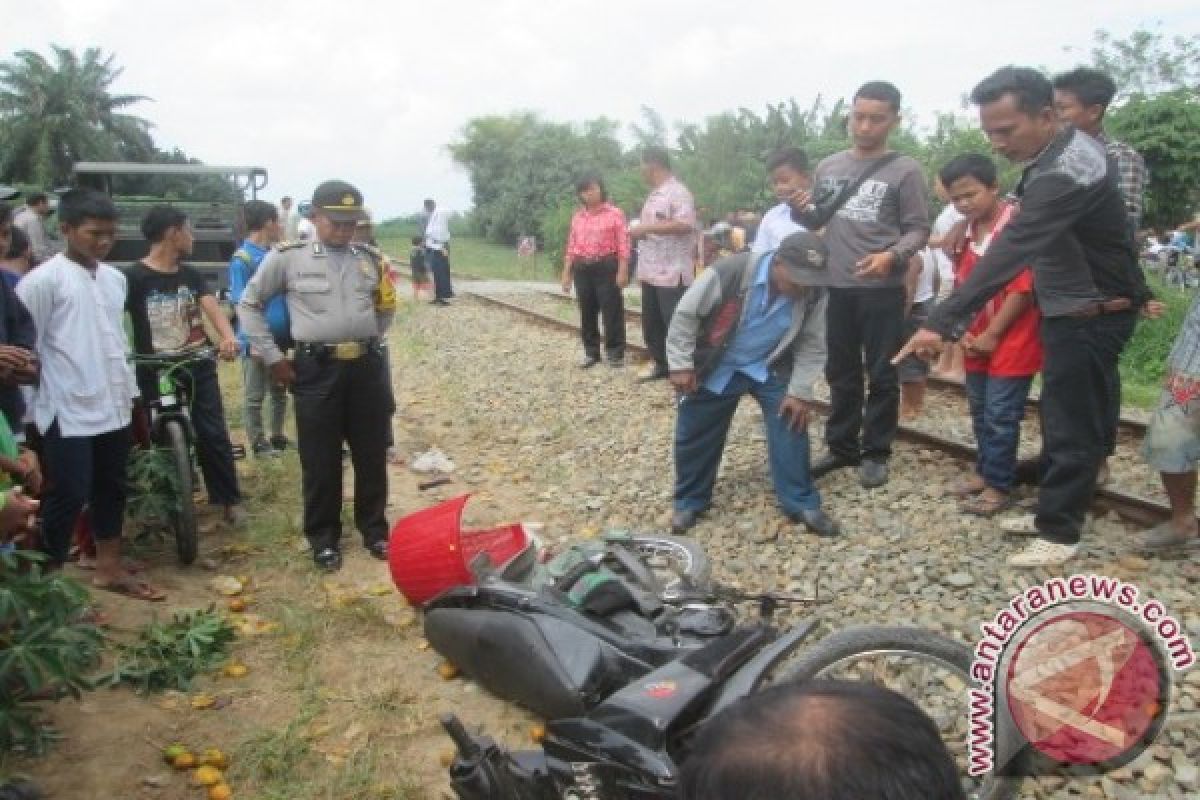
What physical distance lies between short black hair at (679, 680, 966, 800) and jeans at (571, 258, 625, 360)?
26.0ft

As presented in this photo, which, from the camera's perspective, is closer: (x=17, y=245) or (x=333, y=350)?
(x=333, y=350)

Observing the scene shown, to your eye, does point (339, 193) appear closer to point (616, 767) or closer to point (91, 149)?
point (616, 767)

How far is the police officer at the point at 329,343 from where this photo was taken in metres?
4.50

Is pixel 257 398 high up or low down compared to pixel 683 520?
up

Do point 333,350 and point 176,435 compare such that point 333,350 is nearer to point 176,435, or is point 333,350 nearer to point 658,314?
point 176,435

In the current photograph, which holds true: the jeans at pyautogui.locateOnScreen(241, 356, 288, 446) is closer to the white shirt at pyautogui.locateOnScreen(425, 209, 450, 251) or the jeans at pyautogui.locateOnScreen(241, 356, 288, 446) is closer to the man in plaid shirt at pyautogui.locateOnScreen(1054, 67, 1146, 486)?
the man in plaid shirt at pyautogui.locateOnScreen(1054, 67, 1146, 486)

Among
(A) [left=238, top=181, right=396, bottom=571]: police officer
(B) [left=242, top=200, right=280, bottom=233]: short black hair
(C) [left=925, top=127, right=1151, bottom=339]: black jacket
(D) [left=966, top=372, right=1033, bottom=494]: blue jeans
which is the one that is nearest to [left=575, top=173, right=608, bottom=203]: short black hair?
(B) [left=242, top=200, right=280, bottom=233]: short black hair

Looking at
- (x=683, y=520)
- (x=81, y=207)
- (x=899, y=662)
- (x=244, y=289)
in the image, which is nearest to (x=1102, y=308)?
(x=899, y=662)

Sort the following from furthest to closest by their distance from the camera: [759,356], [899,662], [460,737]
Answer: [759,356], [899,662], [460,737]

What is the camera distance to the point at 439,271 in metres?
15.6

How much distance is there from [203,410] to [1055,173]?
446cm

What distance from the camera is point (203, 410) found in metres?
5.17

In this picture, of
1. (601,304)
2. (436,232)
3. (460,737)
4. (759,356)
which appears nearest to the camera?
(460,737)

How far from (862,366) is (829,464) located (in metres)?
0.60
